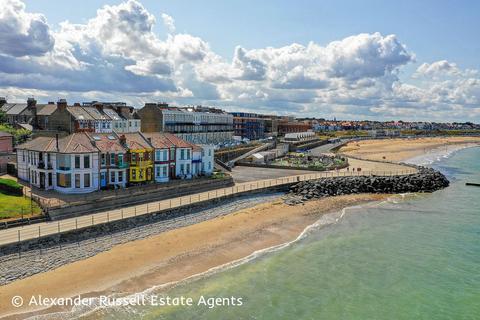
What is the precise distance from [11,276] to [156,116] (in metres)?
54.8

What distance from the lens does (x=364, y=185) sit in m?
58.5

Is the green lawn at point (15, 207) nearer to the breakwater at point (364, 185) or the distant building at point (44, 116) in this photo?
the breakwater at point (364, 185)

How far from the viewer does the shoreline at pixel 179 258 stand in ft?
81.8

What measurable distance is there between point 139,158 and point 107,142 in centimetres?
357

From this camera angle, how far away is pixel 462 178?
2963 inches

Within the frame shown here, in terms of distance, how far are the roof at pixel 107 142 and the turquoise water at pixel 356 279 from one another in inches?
776

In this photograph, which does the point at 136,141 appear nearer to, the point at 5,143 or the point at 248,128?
the point at 5,143

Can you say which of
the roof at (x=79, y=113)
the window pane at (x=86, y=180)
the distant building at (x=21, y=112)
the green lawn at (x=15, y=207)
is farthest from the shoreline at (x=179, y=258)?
the distant building at (x=21, y=112)

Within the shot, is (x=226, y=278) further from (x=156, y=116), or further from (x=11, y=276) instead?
(x=156, y=116)

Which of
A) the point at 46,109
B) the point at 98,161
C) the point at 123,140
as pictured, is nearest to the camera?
the point at 98,161

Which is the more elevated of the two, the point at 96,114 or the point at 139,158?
the point at 96,114

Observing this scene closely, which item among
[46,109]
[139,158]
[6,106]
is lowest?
[139,158]

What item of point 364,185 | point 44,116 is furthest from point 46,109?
point 364,185

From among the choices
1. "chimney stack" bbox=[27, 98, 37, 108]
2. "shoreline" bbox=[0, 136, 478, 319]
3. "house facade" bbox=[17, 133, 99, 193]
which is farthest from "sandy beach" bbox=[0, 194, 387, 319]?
"chimney stack" bbox=[27, 98, 37, 108]
